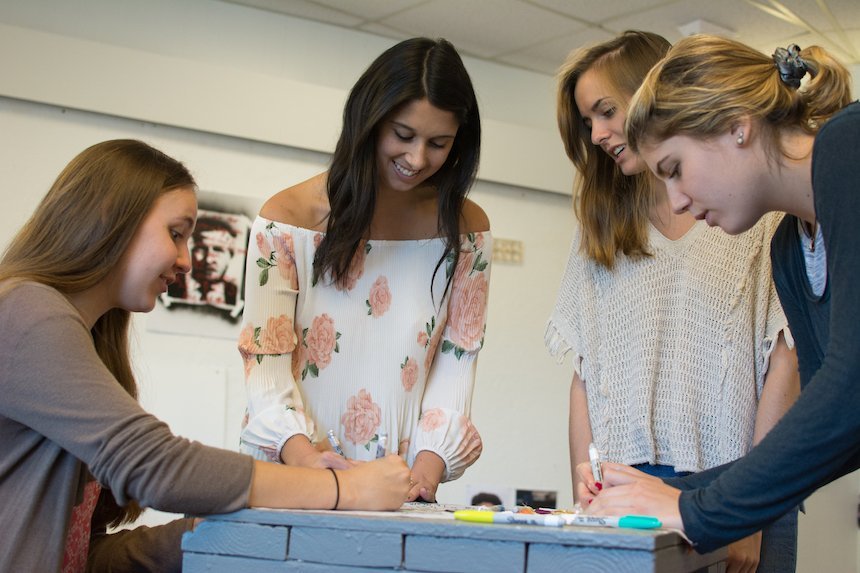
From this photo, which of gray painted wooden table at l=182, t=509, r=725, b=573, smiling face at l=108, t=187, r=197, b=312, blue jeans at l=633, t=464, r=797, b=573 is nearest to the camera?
gray painted wooden table at l=182, t=509, r=725, b=573

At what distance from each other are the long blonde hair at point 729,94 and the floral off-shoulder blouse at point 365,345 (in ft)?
1.72

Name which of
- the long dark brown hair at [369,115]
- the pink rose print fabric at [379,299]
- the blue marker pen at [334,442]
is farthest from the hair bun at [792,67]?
the blue marker pen at [334,442]

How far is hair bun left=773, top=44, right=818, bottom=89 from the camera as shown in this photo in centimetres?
111

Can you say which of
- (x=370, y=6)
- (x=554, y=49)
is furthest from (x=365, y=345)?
(x=554, y=49)

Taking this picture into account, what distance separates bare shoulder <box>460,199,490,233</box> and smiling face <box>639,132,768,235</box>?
20.3 inches

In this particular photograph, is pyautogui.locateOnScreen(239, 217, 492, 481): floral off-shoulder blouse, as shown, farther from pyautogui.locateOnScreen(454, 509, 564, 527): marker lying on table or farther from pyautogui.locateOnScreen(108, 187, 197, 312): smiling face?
pyautogui.locateOnScreen(454, 509, 564, 527): marker lying on table

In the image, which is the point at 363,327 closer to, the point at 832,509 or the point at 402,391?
the point at 402,391

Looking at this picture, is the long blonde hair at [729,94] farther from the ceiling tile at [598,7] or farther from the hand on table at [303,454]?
the ceiling tile at [598,7]

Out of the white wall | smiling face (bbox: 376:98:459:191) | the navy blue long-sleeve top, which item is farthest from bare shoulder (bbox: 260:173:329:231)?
the white wall

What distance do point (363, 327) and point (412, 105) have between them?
36cm

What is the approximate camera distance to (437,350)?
1604 millimetres

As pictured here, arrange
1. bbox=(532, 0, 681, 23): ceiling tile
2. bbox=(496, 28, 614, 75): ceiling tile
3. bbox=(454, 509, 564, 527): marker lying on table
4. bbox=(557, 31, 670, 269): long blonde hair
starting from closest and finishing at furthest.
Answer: bbox=(454, 509, 564, 527): marker lying on table
bbox=(557, 31, 670, 269): long blonde hair
bbox=(532, 0, 681, 23): ceiling tile
bbox=(496, 28, 614, 75): ceiling tile

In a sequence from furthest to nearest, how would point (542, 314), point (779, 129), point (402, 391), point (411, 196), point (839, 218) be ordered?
1. point (542, 314)
2. point (411, 196)
3. point (402, 391)
4. point (779, 129)
5. point (839, 218)

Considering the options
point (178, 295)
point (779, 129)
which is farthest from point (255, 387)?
point (178, 295)
